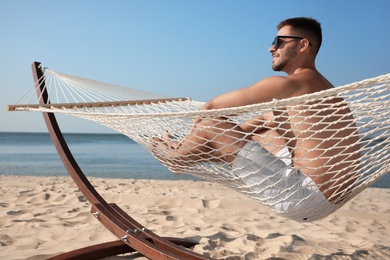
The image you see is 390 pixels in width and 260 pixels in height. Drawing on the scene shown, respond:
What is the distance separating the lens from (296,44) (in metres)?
1.62

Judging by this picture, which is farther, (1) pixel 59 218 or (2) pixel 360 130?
(1) pixel 59 218

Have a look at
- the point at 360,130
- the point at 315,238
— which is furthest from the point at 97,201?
the point at 315,238

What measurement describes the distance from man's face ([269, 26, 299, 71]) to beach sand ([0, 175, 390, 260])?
89 centimetres

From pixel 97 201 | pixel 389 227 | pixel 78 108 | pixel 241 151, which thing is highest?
pixel 78 108

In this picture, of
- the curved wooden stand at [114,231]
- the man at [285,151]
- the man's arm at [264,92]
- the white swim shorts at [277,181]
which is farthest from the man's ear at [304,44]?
the curved wooden stand at [114,231]

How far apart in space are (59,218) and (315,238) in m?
1.57

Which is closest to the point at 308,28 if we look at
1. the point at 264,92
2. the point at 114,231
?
the point at 264,92

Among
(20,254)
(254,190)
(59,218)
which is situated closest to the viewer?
(254,190)

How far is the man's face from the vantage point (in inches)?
63.4

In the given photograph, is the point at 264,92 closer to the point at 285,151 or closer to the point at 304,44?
the point at 285,151

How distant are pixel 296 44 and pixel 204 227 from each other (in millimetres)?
1302

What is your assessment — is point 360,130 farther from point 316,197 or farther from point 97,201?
point 97,201

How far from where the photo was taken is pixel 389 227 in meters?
2.95

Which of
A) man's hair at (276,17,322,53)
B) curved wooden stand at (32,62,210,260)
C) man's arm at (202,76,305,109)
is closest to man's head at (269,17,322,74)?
man's hair at (276,17,322,53)
